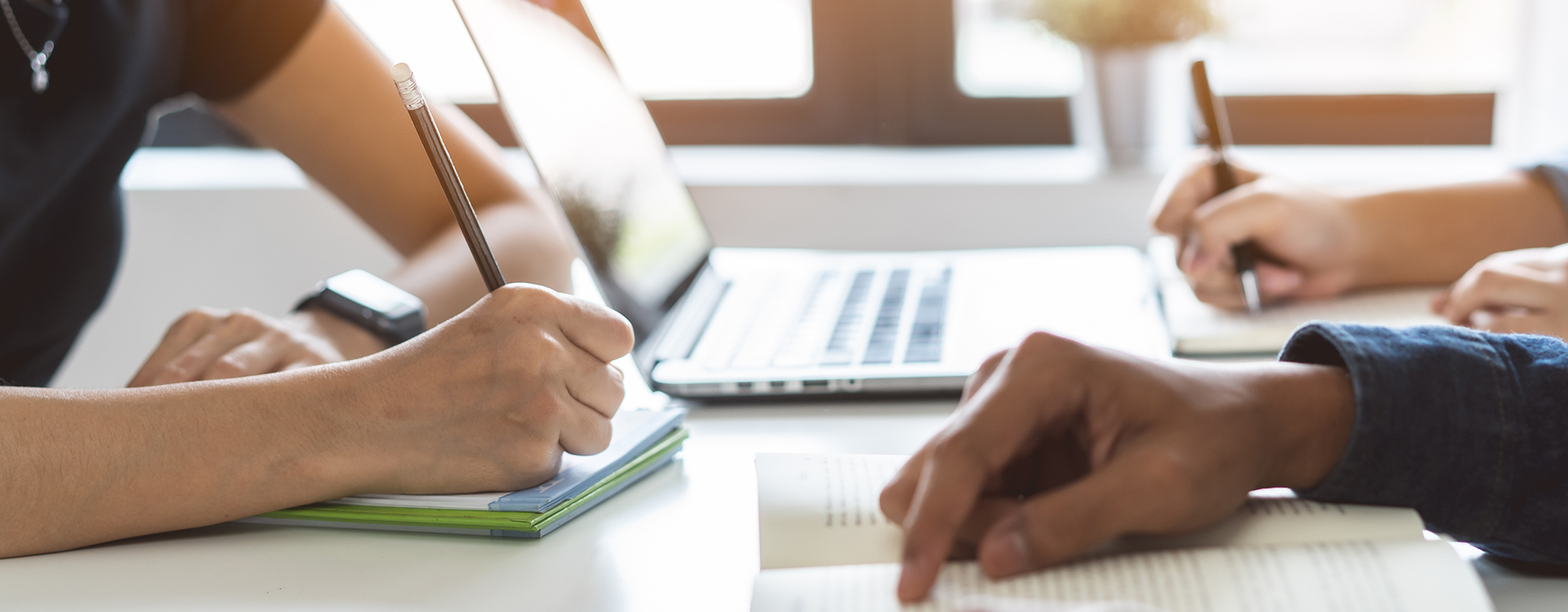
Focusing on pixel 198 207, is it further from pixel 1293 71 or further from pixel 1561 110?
pixel 1561 110

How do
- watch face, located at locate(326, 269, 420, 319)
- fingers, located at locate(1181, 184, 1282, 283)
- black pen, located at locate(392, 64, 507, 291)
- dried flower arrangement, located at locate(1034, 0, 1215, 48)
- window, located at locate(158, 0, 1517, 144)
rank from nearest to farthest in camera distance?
black pen, located at locate(392, 64, 507, 291), watch face, located at locate(326, 269, 420, 319), fingers, located at locate(1181, 184, 1282, 283), dried flower arrangement, located at locate(1034, 0, 1215, 48), window, located at locate(158, 0, 1517, 144)

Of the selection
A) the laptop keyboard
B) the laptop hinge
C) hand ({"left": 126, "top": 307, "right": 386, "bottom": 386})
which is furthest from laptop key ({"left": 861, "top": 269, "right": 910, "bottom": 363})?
hand ({"left": 126, "top": 307, "right": 386, "bottom": 386})

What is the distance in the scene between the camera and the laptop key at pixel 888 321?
761 mm

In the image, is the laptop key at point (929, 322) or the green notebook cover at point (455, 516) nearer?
the green notebook cover at point (455, 516)

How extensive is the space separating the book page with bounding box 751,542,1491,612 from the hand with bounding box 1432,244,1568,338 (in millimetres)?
342

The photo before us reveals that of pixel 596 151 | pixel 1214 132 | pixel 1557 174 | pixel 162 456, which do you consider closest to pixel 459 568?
pixel 162 456

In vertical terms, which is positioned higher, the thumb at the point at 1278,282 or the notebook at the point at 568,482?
the notebook at the point at 568,482

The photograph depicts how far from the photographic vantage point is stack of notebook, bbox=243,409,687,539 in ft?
Answer: 1.66

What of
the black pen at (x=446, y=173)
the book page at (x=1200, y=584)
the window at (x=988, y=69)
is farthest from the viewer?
the window at (x=988, y=69)

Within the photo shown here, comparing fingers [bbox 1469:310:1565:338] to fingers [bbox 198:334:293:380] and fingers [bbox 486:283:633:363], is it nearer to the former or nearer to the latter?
fingers [bbox 486:283:633:363]

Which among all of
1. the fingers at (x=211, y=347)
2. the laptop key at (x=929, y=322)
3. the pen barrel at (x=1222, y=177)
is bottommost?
the laptop key at (x=929, y=322)

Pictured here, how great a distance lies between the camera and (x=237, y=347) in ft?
2.17

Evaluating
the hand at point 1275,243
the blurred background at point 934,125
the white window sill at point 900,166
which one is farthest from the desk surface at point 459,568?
the white window sill at point 900,166

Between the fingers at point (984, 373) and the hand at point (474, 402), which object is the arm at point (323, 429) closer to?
the hand at point (474, 402)
